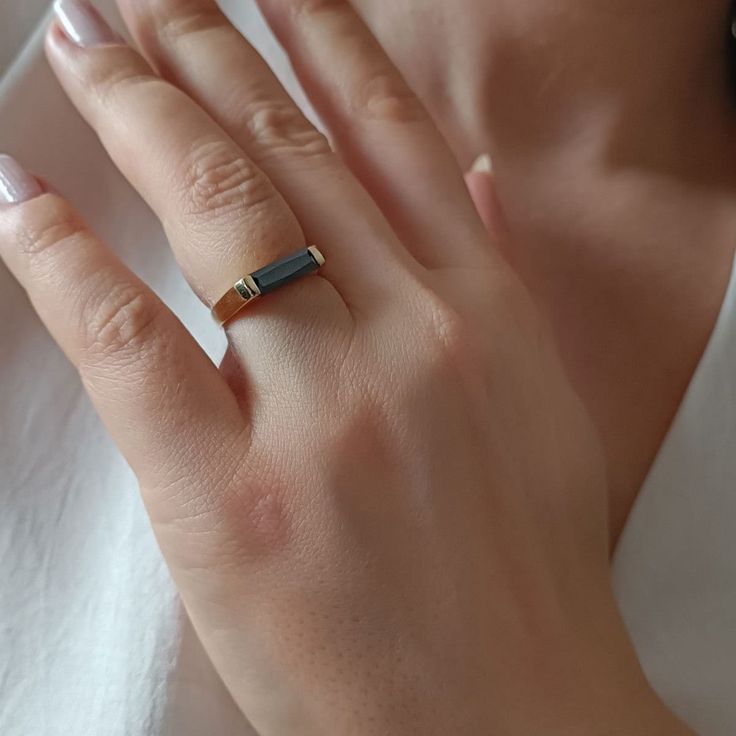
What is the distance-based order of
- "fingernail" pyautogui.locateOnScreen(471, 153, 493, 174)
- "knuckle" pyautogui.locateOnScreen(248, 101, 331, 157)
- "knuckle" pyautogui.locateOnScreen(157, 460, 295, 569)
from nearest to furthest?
1. "knuckle" pyautogui.locateOnScreen(157, 460, 295, 569)
2. "knuckle" pyautogui.locateOnScreen(248, 101, 331, 157)
3. "fingernail" pyautogui.locateOnScreen(471, 153, 493, 174)

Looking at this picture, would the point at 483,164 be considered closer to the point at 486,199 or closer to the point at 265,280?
the point at 486,199

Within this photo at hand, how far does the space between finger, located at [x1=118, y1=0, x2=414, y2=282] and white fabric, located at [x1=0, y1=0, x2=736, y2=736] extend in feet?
0.57

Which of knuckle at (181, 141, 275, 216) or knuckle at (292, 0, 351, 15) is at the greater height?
knuckle at (292, 0, 351, 15)

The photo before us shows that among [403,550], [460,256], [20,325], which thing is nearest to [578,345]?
[460,256]

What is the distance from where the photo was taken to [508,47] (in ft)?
2.15

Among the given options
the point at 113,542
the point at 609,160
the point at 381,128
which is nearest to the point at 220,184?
the point at 381,128

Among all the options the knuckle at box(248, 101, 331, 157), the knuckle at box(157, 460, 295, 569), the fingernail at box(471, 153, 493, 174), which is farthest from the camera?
the fingernail at box(471, 153, 493, 174)

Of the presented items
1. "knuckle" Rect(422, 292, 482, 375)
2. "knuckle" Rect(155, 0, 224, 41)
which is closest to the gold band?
"knuckle" Rect(422, 292, 482, 375)

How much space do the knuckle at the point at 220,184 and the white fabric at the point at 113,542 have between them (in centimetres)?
18

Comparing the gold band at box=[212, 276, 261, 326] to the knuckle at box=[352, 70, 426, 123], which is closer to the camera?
the gold band at box=[212, 276, 261, 326]

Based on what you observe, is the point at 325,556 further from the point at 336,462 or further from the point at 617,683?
the point at 617,683

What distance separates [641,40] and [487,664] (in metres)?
0.51

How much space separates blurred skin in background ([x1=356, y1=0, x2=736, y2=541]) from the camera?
2.04 feet

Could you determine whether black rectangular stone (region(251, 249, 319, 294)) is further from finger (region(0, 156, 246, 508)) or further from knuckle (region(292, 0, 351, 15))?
knuckle (region(292, 0, 351, 15))
